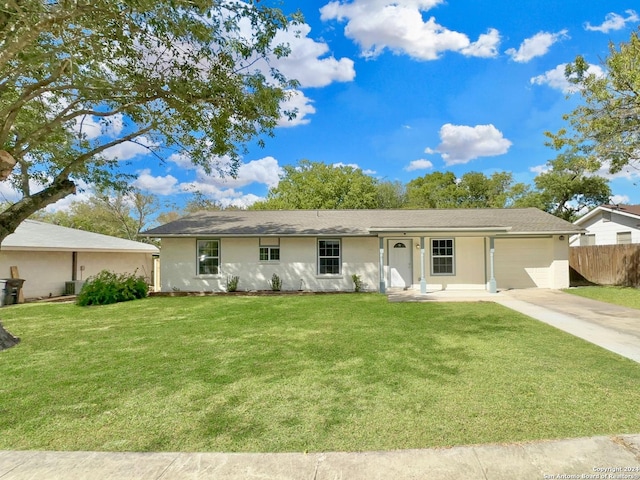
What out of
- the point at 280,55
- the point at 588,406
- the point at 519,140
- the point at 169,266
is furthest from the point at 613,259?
the point at 169,266

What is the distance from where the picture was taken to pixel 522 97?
14.6 metres

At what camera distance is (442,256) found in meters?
14.3

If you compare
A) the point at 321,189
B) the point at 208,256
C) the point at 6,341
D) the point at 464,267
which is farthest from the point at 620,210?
the point at 6,341

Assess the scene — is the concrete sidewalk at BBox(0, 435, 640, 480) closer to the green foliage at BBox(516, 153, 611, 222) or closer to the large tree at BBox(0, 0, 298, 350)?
the large tree at BBox(0, 0, 298, 350)

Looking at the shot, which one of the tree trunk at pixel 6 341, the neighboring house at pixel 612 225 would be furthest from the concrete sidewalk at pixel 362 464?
the neighboring house at pixel 612 225

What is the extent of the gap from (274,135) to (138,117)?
3.89 m

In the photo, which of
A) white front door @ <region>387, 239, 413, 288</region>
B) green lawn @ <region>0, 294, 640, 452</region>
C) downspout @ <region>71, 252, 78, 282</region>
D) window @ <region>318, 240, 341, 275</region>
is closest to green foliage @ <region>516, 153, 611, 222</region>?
white front door @ <region>387, 239, 413, 288</region>

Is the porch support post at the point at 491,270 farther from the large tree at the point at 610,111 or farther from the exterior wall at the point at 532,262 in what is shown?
the large tree at the point at 610,111

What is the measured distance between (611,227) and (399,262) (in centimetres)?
1484

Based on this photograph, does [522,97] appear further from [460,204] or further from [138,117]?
[460,204]

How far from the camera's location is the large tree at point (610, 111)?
1029 centimetres

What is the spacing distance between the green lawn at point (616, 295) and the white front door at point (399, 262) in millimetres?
6110

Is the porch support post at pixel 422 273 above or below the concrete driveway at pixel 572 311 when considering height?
above

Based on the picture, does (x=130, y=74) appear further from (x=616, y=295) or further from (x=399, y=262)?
(x=616, y=295)
